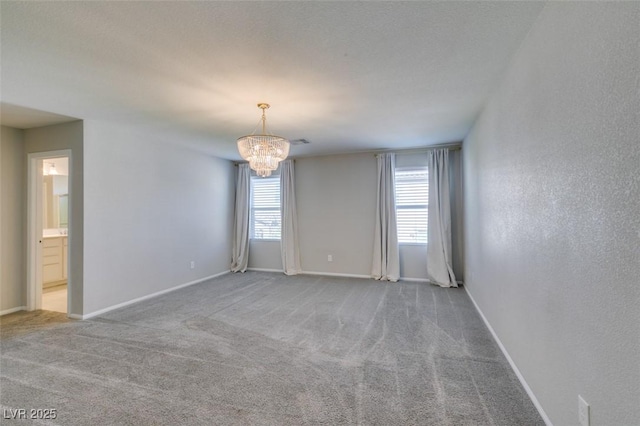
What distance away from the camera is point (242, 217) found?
612 centimetres

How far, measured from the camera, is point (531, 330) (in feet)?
5.96

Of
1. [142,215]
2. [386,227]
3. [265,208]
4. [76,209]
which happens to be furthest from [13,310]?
[386,227]

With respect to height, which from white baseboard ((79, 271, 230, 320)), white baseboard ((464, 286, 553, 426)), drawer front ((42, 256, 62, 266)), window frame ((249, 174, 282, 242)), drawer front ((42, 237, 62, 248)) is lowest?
white baseboard ((464, 286, 553, 426))

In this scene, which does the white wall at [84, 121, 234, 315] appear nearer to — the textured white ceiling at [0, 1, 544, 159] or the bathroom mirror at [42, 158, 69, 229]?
the textured white ceiling at [0, 1, 544, 159]

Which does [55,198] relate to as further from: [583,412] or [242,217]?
[583,412]

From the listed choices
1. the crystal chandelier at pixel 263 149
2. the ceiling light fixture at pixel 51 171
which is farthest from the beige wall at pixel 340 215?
the ceiling light fixture at pixel 51 171

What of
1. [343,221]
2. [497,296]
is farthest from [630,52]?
[343,221]

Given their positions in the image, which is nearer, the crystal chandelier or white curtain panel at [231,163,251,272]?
the crystal chandelier

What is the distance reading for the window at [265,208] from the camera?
6059 millimetres

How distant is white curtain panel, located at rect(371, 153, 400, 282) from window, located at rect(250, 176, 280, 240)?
2172 mm

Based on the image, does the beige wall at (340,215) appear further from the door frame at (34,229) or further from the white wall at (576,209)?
the door frame at (34,229)

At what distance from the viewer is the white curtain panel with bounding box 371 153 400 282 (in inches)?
201

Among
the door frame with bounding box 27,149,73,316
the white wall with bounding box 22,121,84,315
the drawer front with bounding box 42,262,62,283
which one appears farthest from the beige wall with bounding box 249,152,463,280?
the drawer front with bounding box 42,262,62,283

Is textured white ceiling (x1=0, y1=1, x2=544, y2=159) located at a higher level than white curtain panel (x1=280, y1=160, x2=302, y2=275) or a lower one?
higher
